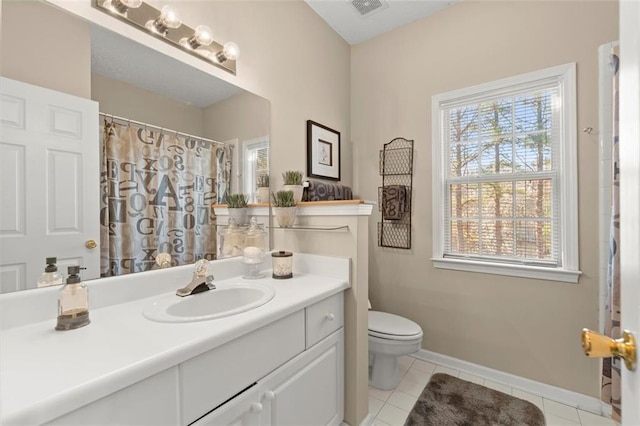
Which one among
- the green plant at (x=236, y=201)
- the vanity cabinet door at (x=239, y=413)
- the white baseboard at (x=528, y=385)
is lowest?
the white baseboard at (x=528, y=385)

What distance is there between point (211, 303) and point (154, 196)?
55 cm

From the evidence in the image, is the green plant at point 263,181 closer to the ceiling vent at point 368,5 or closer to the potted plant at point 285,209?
the potted plant at point 285,209

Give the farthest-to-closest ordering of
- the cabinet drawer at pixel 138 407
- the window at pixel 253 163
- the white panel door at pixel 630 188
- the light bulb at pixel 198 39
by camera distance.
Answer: the window at pixel 253 163
the light bulb at pixel 198 39
the cabinet drawer at pixel 138 407
the white panel door at pixel 630 188

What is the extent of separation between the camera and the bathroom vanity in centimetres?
62

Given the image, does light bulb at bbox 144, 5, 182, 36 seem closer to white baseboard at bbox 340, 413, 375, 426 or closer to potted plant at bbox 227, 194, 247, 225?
potted plant at bbox 227, 194, 247, 225

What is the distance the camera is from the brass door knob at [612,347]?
47 centimetres

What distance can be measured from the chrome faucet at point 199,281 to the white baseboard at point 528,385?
188cm

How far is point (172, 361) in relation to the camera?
74cm

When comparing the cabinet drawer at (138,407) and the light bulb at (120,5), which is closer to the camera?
the cabinet drawer at (138,407)

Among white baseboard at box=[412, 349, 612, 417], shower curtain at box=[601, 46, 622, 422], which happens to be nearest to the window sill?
shower curtain at box=[601, 46, 622, 422]

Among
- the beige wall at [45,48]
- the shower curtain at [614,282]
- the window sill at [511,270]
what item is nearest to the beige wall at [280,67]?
the beige wall at [45,48]

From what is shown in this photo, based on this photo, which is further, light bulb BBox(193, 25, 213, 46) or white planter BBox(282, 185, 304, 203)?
white planter BBox(282, 185, 304, 203)

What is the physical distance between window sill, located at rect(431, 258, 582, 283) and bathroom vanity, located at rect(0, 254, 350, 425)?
A: 1148mm

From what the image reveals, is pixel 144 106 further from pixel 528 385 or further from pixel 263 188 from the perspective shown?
pixel 528 385
